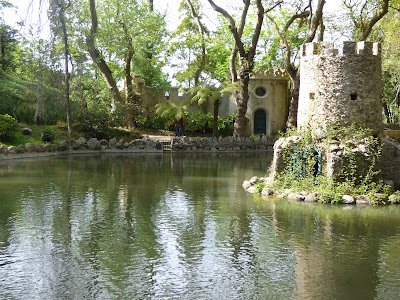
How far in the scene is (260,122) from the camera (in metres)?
40.5

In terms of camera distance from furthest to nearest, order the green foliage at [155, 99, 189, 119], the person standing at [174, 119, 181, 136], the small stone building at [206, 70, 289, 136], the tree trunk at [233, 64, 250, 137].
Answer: the small stone building at [206, 70, 289, 136], the person standing at [174, 119, 181, 136], the green foliage at [155, 99, 189, 119], the tree trunk at [233, 64, 250, 137]

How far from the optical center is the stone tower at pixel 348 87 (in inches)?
587

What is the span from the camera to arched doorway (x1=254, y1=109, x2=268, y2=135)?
1596 inches

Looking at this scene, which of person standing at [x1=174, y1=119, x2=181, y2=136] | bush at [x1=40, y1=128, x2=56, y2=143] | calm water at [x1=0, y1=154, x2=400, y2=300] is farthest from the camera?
person standing at [x1=174, y1=119, x2=181, y2=136]

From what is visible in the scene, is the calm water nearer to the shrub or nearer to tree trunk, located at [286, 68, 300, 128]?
the shrub

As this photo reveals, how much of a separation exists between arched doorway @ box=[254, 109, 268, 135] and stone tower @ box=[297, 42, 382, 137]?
2506cm

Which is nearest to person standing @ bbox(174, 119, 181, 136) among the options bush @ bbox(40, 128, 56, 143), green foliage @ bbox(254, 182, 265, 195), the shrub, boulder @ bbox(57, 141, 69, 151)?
boulder @ bbox(57, 141, 69, 151)

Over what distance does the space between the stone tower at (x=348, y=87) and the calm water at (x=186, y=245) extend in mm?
3065

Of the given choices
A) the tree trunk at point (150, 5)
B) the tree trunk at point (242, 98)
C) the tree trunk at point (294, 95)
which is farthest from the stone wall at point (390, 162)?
the tree trunk at point (150, 5)

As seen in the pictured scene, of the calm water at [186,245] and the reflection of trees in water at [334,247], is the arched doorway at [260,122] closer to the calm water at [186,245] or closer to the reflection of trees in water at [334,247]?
the calm water at [186,245]

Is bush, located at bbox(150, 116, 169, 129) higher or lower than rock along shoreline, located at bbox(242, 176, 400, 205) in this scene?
higher

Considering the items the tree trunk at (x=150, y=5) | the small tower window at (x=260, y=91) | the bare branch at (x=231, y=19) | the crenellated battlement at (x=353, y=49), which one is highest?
the tree trunk at (x=150, y=5)

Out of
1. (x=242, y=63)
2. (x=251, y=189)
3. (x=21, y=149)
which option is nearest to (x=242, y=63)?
(x=242, y=63)

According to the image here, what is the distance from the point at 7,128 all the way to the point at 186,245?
67.7 ft
